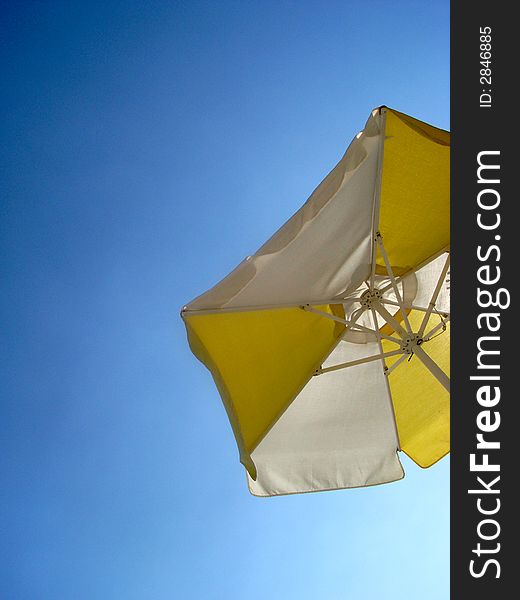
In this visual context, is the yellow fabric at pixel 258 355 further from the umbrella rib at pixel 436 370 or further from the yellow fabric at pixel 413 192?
the umbrella rib at pixel 436 370

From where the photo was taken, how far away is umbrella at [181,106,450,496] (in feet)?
10.1

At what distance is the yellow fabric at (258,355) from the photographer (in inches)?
133

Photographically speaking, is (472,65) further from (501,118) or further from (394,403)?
(394,403)

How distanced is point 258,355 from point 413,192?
1500mm

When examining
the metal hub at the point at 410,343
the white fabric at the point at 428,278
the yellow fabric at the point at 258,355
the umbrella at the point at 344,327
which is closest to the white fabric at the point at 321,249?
the umbrella at the point at 344,327

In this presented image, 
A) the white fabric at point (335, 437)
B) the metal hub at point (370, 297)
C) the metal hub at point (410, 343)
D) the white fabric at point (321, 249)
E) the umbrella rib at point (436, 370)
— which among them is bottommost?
the white fabric at point (335, 437)

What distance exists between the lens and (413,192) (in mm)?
3340

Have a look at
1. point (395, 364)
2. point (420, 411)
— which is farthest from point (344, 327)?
point (420, 411)

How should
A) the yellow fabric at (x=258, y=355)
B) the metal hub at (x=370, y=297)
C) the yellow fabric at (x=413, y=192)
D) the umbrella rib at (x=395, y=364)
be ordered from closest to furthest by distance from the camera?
the yellow fabric at (x=413, y=192) < the yellow fabric at (x=258, y=355) < the umbrella rib at (x=395, y=364) < the metal hub at (x=370, y=297)

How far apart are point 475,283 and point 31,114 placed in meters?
6.79

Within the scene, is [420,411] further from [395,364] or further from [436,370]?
[436,370]

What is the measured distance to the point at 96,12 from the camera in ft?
21.5

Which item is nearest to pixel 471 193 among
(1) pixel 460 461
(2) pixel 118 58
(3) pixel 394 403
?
(1) pixel 460 461

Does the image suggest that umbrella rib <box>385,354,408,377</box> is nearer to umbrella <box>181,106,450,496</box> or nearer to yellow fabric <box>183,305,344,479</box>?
umbrella <box>181,106,450,496</box>
